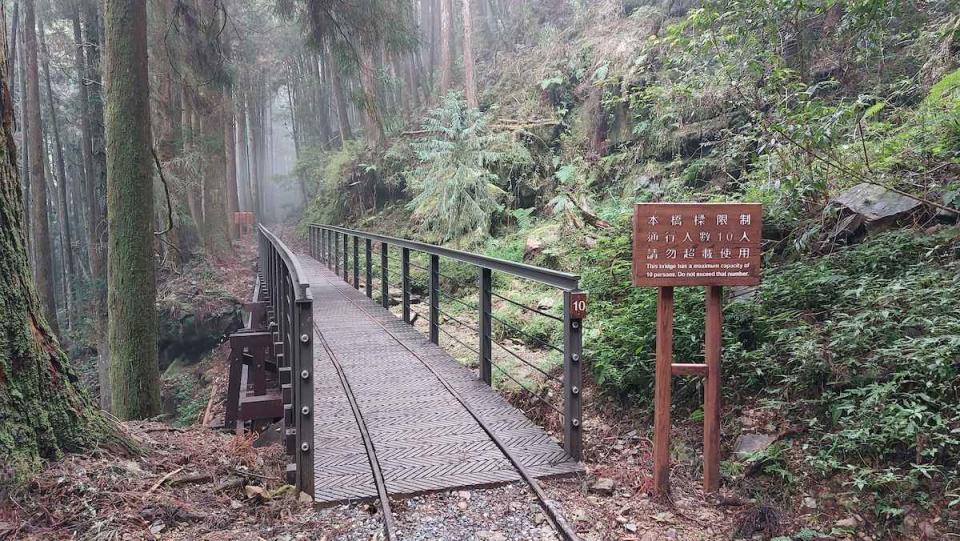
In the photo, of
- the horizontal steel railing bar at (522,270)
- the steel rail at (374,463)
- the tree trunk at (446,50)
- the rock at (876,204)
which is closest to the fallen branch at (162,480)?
the steel rail at (374,463)

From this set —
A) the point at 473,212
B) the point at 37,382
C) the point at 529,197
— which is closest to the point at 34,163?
the point at 473,212

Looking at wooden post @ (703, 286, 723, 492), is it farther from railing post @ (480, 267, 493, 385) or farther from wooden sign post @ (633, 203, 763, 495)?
railing post @ (480, 267, 493, 385)

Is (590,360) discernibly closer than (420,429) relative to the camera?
No

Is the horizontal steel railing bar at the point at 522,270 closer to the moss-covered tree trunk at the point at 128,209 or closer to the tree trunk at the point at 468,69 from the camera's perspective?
the moss-covered tree trunk at the point at 128,209

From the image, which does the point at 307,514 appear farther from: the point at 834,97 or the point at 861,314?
the point at 834,97

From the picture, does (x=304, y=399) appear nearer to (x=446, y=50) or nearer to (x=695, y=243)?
(x=695, y=243)

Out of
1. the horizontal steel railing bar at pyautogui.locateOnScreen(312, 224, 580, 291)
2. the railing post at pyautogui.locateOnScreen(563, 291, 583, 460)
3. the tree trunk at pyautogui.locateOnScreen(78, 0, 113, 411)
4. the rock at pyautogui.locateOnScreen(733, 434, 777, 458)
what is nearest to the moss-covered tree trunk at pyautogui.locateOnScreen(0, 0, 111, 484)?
the railing post at pyautogui.locateOnScreen(563, 291, 583, 460)

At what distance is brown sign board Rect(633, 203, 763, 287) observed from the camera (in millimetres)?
3539

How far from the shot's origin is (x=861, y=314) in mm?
4148

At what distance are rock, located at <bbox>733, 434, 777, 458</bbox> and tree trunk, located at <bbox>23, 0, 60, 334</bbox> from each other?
16.4 metres

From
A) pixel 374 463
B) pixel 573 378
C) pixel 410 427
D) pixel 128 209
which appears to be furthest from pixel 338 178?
pixel 573 378

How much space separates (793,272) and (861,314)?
3.55 feet

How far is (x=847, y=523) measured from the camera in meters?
3.15

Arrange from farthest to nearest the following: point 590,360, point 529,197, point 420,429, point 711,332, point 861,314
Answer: point 529,197 → point 590,360 → point 420,429 → point 861,314 → point 711,332
